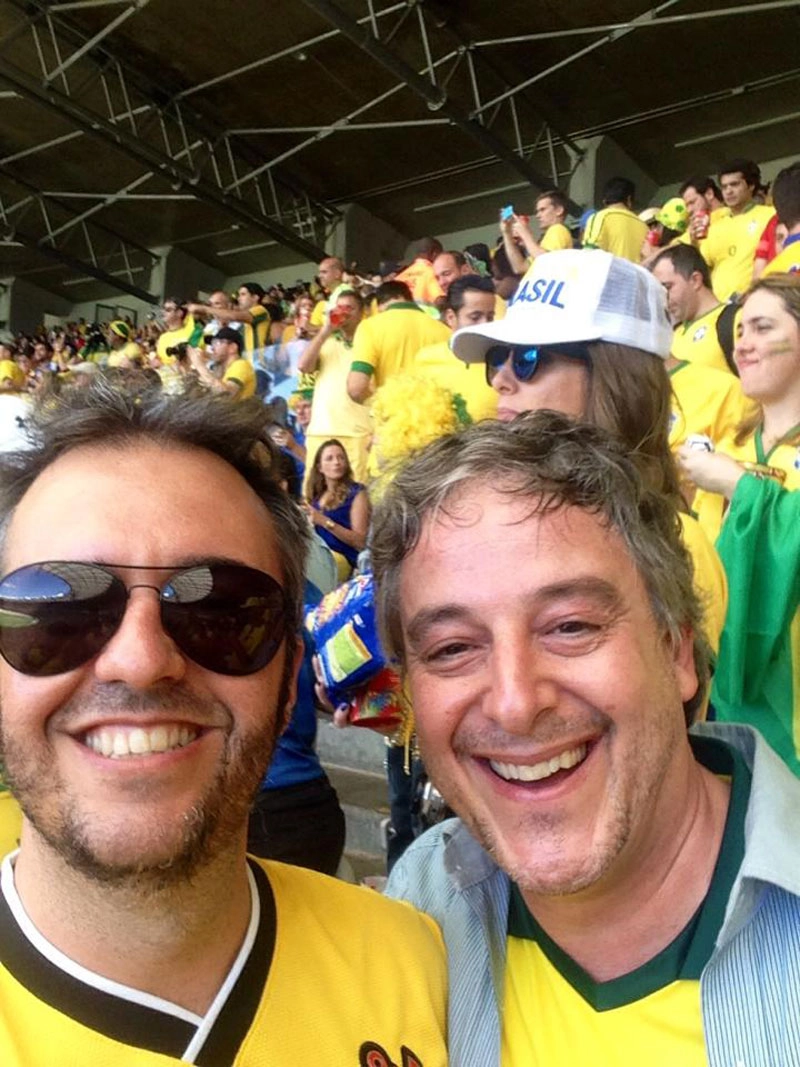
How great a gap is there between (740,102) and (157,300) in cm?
1232

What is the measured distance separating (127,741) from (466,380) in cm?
307

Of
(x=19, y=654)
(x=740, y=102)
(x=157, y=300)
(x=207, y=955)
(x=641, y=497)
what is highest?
(x=740, y=102)

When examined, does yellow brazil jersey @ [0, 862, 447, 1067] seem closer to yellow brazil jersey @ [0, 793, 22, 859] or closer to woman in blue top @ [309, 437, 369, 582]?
yellow brazil jersey @ [0, 793, 22, 859]

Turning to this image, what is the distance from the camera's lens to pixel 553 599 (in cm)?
134

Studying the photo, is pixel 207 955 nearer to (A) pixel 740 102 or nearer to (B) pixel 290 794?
(B) pixel 290 794

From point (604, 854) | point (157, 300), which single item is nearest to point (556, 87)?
point (157, 300)

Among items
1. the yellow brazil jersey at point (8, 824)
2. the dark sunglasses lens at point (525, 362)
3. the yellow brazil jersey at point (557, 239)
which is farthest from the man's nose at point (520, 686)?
the yellow brazil jersey at point (557, 239)

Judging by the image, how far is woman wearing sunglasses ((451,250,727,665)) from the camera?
81.0 inches

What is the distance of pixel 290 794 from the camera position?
2.61 m

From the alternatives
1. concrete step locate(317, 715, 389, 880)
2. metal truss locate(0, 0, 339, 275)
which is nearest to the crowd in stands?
concrete step locate(317, 715, 389, 880)

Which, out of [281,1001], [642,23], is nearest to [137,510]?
[281,1001]

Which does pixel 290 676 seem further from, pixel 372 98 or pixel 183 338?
pixel 372 98

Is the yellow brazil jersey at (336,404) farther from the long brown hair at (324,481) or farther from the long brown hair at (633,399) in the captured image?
the long brown hair at (633,399)

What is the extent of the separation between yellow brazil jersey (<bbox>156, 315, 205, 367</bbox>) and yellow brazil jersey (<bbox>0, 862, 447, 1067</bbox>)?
32.0 ft
